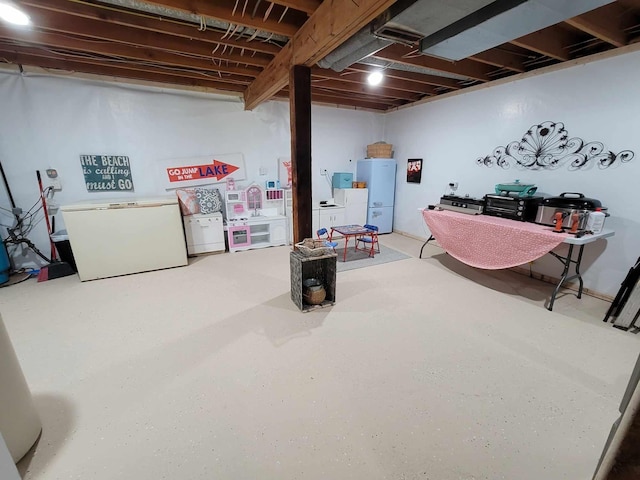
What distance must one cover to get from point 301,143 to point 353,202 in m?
2.83

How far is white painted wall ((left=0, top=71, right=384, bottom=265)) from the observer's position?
342 cm

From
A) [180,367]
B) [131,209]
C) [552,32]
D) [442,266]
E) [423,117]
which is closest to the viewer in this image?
[180,367]

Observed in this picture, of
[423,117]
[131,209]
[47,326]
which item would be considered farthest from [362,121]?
[47,326]

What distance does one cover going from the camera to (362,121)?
5680mm

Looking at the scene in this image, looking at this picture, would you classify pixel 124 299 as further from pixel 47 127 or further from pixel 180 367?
pixel 47 127

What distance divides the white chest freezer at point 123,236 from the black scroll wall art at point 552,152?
4688 millimetres

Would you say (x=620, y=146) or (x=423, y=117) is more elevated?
(x=423, y=117)

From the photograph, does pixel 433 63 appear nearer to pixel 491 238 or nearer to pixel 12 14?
pixel 491 238

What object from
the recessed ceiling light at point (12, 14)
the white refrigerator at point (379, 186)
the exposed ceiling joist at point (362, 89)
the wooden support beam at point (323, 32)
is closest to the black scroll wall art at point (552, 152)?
the exposed ceiling joist at point (362, 89)

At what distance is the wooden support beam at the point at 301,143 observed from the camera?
2.62m

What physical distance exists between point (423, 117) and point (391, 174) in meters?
1.18

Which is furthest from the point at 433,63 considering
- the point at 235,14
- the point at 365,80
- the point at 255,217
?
the point at 255,217

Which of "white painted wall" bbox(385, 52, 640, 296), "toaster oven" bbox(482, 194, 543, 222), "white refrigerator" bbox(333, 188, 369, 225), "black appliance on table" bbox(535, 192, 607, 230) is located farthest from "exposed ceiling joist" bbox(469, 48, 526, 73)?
Answer: "white refrigerator" bbox(333, 188, 369, 225)

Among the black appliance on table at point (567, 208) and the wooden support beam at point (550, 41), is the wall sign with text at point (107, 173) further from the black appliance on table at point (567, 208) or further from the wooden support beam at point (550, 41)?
the black appliance on table at point (567, 208)
